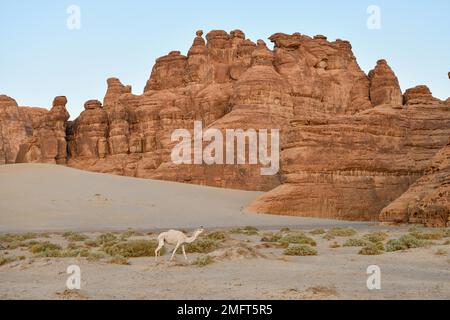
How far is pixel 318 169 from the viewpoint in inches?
1462

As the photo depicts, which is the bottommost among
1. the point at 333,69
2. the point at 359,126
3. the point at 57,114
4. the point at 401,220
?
the point at 401,220

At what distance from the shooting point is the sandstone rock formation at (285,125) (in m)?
36.8

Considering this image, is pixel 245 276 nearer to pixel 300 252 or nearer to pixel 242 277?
pixel 242 277

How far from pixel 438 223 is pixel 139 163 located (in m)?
58.1

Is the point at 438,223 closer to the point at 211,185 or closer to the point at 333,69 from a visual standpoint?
the point at 211,185

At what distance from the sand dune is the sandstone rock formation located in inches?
157

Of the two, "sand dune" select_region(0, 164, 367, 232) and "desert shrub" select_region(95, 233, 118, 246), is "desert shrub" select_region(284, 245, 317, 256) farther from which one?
"sand dune" select_region(0, 164, 367, 232)

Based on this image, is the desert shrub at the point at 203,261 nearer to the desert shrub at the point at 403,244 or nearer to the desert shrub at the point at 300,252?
the desert shrub at the point at 300,252

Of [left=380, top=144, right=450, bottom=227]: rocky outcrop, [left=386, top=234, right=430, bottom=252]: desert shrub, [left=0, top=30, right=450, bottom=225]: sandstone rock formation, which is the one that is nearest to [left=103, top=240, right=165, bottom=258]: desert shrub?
[left=386, top=234, right=430, bottom=252]: desert shrub

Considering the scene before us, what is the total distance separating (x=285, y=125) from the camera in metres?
67.8

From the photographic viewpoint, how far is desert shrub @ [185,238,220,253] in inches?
618

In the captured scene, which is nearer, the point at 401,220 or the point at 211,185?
the point at 401,220

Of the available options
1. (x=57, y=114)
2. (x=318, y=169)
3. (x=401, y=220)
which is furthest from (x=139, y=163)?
(x=401, y=220)
